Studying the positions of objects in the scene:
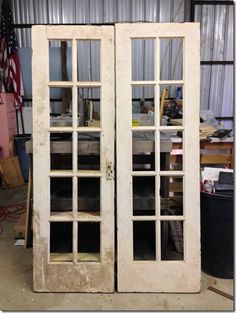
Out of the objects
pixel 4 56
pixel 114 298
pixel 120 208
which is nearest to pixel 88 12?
pixel 4 56

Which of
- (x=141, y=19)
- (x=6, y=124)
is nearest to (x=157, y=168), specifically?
(x=6, y=124)

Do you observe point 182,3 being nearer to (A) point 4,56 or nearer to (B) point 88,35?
(A) point 4,56

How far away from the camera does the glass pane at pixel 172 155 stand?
2.14 m

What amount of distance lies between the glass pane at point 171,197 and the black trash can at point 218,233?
0.70 feet

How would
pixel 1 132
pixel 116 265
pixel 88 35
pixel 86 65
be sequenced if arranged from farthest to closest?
pixel 86 65 < pixel 1 132 < pixel 116 265 < pixel 88 35

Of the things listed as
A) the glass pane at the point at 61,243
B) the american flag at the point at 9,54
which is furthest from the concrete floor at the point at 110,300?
the american flag at the point at 9,54

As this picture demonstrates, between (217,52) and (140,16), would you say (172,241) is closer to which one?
(217,52)

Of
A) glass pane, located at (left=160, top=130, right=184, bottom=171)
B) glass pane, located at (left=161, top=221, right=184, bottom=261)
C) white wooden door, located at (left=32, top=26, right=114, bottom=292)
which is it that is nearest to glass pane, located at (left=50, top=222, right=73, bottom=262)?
white wooden door, located at (left=32, top=26, right=114, bottom=292)

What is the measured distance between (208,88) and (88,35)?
3915mm

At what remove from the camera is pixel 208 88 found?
212 inches

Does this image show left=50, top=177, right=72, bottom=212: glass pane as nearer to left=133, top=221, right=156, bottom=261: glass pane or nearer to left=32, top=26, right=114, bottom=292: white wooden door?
left=32, top=26, right=114, bottom=292: white wooden door

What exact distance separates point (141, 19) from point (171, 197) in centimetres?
369

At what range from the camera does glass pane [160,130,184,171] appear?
7.03 ft

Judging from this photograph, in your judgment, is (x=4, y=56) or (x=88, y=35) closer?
(x=88, y=35)
